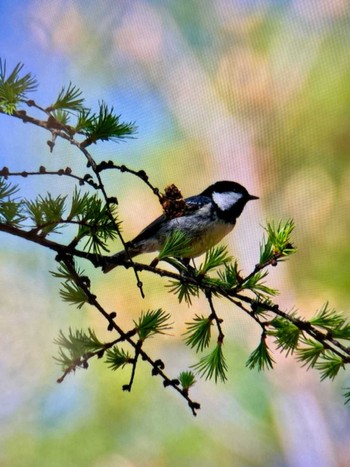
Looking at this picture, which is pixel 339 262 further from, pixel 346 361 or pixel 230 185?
pixel 346 361

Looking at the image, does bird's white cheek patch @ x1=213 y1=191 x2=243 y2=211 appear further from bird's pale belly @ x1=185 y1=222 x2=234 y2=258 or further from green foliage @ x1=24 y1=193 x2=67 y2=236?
green foliage @ x1=24 y1=193 x2=67 y2=236

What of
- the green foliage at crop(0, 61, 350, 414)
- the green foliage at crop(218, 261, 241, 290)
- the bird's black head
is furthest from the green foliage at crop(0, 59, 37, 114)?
the bird's black head

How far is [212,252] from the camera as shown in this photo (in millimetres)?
501

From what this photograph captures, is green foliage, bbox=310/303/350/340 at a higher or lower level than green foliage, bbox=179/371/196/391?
higher

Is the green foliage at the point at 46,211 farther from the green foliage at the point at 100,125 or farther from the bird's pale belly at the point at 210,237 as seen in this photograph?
the bird's pale belly at the point at 210,237

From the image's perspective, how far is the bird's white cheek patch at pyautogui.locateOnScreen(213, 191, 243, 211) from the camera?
2.83ft

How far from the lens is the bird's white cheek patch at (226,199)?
Answer: 86 centimetres

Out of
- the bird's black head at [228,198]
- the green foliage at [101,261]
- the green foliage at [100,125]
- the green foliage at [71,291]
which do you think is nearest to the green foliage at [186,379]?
the green foliage at [101,261]

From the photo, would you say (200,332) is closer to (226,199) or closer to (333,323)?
(333,323)

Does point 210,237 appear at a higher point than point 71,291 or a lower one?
higher

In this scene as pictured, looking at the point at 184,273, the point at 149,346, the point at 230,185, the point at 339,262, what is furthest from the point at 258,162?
the point at 184,273

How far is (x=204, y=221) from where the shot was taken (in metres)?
0.82

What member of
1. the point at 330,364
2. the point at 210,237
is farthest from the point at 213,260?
the point at 210,237

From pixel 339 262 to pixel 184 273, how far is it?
0.47m
